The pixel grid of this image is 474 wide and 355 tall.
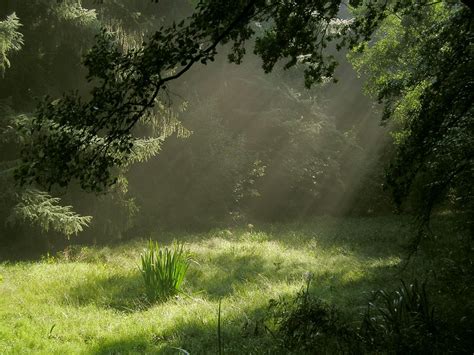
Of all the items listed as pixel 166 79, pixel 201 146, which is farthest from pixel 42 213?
pixel 201 146

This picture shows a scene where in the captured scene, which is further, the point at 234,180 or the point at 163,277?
the point at 234,180

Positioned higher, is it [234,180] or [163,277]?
[234,180]

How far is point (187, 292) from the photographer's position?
8914 millimetres

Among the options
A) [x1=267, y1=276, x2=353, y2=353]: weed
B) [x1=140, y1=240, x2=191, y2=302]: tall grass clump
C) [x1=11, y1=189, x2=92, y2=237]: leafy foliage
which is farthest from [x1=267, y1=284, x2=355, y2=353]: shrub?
[x1=11, y1=189, x2=92, y2=237]: leafy foliage

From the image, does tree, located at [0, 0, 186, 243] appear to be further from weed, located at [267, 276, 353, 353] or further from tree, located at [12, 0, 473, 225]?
tree, located at [12, 0, 473, 225]

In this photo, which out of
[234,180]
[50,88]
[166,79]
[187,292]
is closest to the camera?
[166,79]

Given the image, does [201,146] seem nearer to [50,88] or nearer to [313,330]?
[50,88]

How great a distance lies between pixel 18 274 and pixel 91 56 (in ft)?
28.0

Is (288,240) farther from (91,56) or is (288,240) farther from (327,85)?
(327,85)

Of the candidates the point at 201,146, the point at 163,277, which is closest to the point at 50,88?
the point at 201,146

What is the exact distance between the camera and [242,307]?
7551 mm

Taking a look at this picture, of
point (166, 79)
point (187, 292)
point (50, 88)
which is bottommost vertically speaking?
point (187, 292)

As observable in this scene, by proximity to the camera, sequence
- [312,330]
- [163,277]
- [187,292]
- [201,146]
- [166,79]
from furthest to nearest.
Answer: [201,146]
[187,292]
[163,277]
[312,330]
[166,79]

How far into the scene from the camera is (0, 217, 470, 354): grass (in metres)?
6.17
